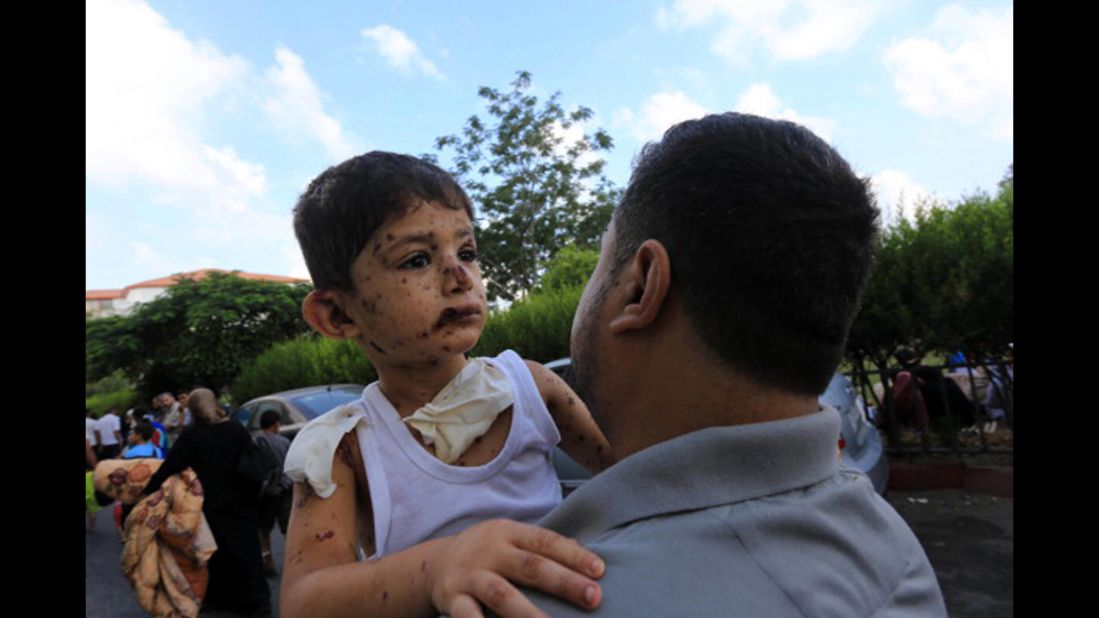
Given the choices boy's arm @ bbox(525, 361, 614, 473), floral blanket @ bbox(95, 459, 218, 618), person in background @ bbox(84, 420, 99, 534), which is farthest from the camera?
person in background @ bbox(84, 420, 99, 534)

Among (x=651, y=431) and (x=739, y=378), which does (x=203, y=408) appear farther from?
(x=739, y=378)

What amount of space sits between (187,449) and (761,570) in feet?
18.2

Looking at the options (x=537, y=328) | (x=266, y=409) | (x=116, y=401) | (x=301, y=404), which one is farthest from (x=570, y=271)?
(x=116, y=401)

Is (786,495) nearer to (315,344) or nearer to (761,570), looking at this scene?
(761,570)

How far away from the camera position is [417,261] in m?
A: 1.36

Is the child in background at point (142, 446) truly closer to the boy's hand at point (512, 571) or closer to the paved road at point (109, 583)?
the paved road at point (109, 583)

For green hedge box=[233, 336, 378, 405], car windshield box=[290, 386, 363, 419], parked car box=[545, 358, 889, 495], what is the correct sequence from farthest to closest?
1. green hedge box=[233, 336, 378, 405]
2. car windshield box=[290, 386, 363, 419]
3. parked car box=[545, 358, 889, 495]

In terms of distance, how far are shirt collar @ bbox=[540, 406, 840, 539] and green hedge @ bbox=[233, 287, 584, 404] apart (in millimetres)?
4611

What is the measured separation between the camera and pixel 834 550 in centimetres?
85

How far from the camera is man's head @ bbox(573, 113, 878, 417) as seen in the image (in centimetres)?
91

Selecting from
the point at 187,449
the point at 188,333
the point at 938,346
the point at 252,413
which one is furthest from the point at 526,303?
the point at 188,333

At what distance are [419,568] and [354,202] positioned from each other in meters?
0.72

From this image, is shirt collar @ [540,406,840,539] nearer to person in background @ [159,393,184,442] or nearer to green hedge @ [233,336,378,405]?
green hedge @ [233,336,378,405]

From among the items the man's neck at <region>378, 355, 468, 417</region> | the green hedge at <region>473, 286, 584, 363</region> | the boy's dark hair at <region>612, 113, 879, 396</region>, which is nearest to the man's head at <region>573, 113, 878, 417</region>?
the boy's dark hair at <region>612, 113, 879, 396</region>
